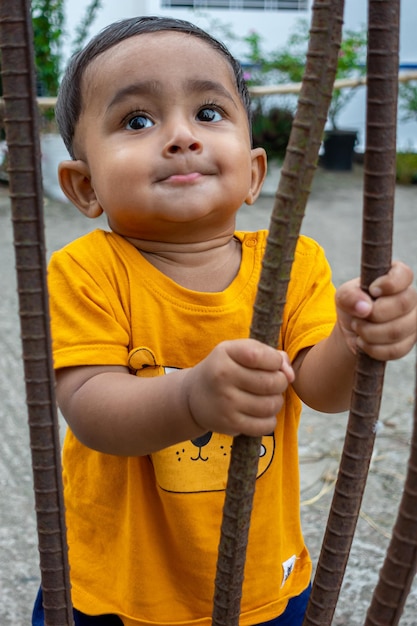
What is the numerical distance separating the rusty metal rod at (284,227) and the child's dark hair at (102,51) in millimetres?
555

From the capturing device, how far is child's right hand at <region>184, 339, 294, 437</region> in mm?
866

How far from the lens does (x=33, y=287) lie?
2.85 feet

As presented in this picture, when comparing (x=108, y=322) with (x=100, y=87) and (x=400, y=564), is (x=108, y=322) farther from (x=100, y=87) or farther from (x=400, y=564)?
(x=400, y=564)

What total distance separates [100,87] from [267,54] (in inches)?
372

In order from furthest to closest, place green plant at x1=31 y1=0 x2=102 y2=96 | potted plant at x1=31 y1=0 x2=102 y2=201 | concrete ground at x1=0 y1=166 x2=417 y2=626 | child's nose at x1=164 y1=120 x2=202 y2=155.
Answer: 1. green plant at x1=31 y1=0 x2=102 y2=96
2. potted plant at x1=31 y1=0 x2=102 y2=201
3. concrete ground at x1=0 y1=166 x2=417 y2=626
4. child's nose at x1=164 y1=120 x2=202 y2=155

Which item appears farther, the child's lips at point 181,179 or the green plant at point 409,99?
the green plant at point 409,99

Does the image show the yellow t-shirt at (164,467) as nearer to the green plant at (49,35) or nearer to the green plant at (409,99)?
the green plant at (49,35)

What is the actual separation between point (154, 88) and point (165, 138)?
8cm

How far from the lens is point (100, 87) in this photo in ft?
4.21

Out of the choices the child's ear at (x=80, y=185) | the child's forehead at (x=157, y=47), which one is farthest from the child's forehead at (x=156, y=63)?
the child's ear at (x=80, y=185)

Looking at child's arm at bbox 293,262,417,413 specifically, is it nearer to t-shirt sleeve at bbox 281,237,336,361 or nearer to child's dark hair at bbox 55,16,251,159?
t-shirt sleeve at bbox 281,237,336,361

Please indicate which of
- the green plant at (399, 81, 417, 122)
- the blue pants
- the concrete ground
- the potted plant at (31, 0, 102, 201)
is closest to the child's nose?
the blue pants

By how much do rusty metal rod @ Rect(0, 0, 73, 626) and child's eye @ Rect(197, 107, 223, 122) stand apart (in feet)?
1.55

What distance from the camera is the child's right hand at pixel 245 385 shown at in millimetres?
866
